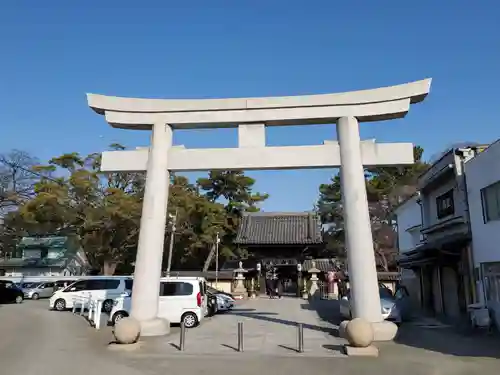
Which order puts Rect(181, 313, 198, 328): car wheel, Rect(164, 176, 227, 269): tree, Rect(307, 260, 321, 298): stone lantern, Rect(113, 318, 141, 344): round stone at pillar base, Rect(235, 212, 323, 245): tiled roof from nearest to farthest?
Rect(113, 318, 141, 344): round stone at pillar base
Rect(181, 313, 198, 328): car wheel
Rect(235, 212, 323, 245): tiled roof
Rect(307, 260, 321, 298): stone lantern
Rect(164, 176, 227, 269): tree

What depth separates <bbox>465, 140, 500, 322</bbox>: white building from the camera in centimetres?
1494

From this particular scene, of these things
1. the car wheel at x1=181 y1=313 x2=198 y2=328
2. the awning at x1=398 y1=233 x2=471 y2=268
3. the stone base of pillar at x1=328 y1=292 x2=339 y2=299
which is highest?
the awning at x1=398 y1=233 x2=471 y2=268

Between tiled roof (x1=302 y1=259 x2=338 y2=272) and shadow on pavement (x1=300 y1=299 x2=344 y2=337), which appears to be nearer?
shadow on pavement (x1=300 y1=299 x2=344 y2=337)

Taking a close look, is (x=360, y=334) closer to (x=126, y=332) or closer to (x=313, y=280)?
(x=126, y=332)

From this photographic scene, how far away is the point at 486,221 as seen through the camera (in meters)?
15.6

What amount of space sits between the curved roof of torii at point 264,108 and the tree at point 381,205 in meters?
29.0

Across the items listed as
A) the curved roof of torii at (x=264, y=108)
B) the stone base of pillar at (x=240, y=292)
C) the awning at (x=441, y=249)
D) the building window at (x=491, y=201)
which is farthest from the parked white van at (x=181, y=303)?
the stone base of pillar at (x=240, y=292)

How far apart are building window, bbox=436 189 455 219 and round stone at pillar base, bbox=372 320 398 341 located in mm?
8554

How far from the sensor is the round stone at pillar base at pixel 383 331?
40.1ft

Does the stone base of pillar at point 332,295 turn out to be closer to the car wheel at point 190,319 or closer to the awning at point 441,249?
the awning at point 441,249

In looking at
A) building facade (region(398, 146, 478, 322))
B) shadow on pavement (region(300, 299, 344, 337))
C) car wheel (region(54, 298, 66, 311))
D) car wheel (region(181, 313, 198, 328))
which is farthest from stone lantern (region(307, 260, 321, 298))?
car wheel (region(181, 313, 198, 328))

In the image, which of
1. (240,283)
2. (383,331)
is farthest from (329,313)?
(240,283)

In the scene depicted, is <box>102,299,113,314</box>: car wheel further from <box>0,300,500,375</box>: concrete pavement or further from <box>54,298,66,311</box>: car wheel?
<box>0,300,500,375</box>: concrete pavement

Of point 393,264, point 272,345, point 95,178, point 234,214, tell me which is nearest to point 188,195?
point 95,178
